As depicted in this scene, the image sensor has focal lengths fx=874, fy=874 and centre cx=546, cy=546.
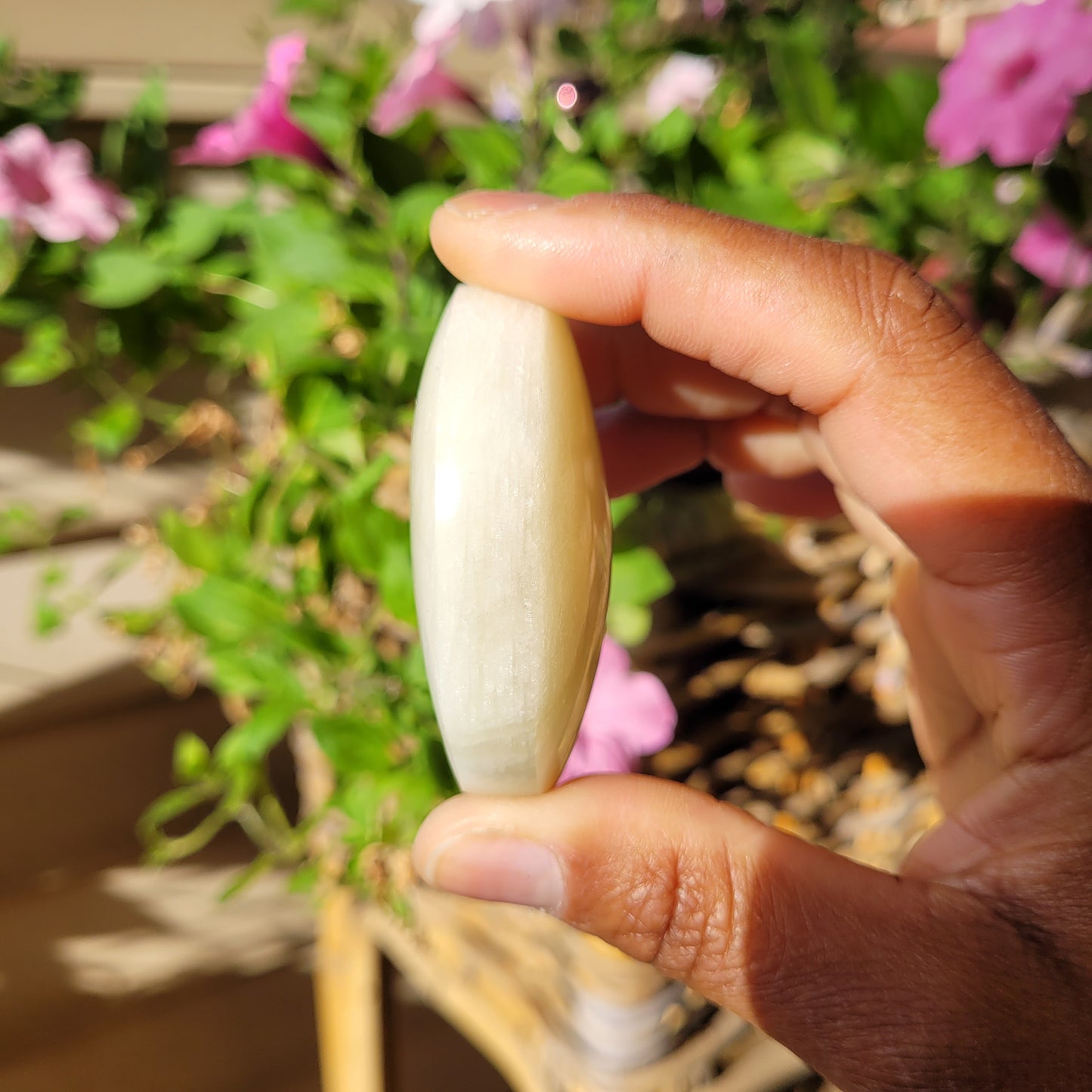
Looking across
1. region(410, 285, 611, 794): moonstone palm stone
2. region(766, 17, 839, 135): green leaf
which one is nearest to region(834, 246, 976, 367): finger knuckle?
region(410, 285, 611, 794): moonstone palm stone

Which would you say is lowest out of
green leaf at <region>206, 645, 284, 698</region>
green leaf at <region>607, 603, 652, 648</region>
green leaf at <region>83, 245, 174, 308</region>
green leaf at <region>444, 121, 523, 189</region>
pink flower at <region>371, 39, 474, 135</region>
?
green leaf at <region>206, 645, 284, 698</region>

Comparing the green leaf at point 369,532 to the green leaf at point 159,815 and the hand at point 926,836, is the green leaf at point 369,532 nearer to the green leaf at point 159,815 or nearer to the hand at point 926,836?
the hand at point 926,836

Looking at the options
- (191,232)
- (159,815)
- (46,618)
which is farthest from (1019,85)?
(159,815)

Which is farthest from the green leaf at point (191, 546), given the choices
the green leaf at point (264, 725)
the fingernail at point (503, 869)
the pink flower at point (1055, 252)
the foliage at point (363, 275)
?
the pink flower at point (1055, 252)

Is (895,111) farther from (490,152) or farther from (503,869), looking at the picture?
(503,869)

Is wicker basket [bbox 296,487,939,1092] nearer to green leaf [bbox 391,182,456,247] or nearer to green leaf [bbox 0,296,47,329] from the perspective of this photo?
green leaf [bbox 391,182,456,247]

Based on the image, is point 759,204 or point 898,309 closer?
point 898,309
